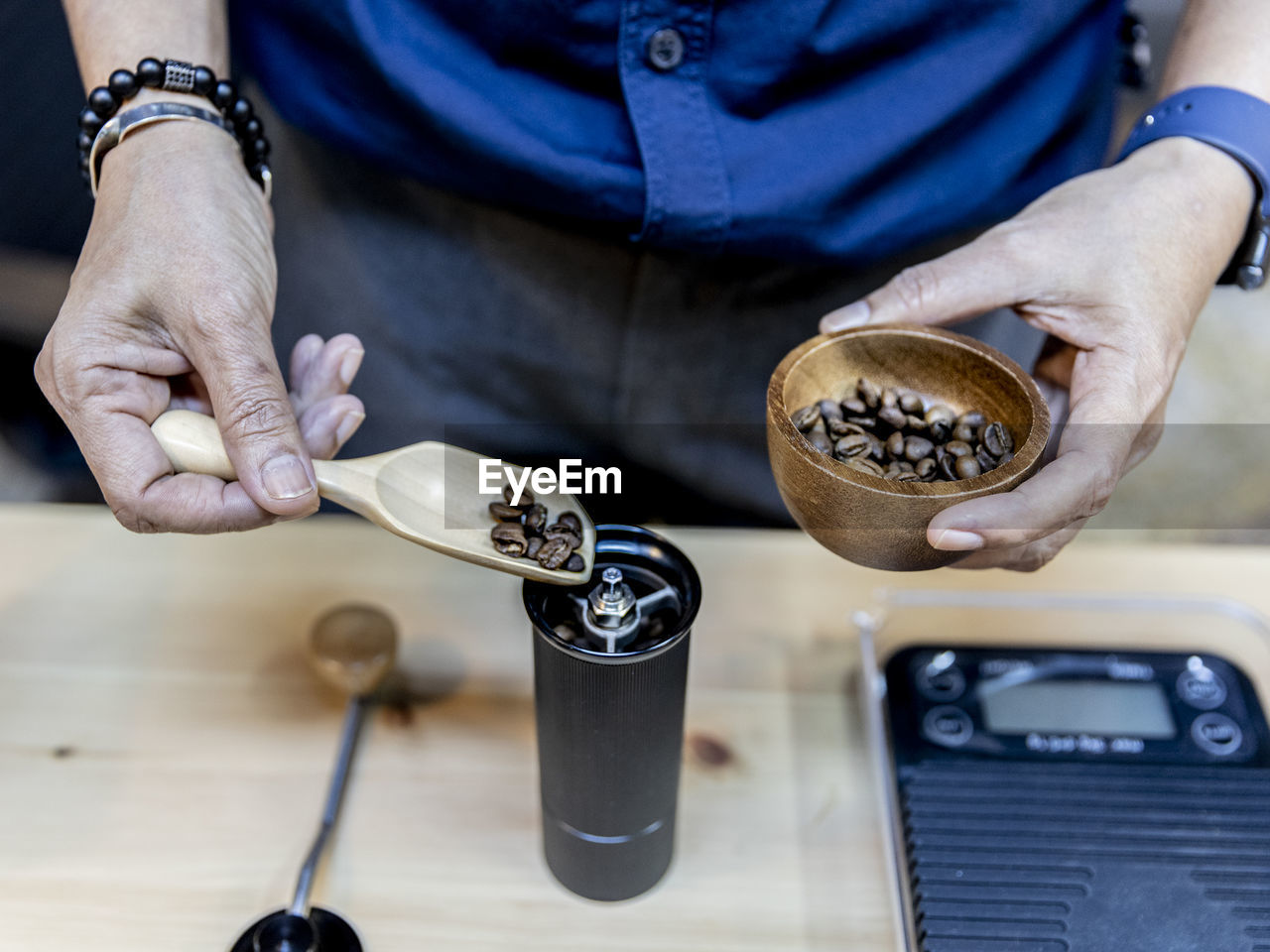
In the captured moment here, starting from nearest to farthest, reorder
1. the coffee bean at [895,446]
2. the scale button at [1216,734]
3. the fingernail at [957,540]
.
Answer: the fingernail at [957,540] < the coffee bean at [895,446] < the scale button at [1216,734]

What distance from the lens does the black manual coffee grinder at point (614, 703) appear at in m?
→ 0.57

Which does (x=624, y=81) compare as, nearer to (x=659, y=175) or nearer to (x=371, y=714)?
(x=659, y=175)

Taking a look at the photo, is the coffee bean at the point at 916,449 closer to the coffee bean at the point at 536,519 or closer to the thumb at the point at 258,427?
the coffee bean at the point at 536,519

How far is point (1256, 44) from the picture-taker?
815mm

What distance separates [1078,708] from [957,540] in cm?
32

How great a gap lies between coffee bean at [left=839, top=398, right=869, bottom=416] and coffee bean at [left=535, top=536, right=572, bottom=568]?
0.21 meters

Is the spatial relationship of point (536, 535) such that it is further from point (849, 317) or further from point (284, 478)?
point (849, 317)

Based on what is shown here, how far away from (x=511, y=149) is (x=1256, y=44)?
605mm

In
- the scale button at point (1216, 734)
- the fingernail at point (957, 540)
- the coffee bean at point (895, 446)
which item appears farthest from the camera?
the scale button at point (1216, 734)

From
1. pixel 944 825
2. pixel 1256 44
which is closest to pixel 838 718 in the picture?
pixel 944 825

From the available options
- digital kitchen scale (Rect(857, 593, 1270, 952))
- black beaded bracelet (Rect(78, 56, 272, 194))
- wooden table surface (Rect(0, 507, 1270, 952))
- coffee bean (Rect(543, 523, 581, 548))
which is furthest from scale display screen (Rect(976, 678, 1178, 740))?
black beaded bracelet (Rect(78, 56, 272, 194))

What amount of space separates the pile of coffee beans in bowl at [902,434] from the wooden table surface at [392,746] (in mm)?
269

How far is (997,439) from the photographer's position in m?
0.65

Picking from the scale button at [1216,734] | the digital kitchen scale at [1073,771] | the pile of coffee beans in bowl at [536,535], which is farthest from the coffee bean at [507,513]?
the scale button at [1216,734]
